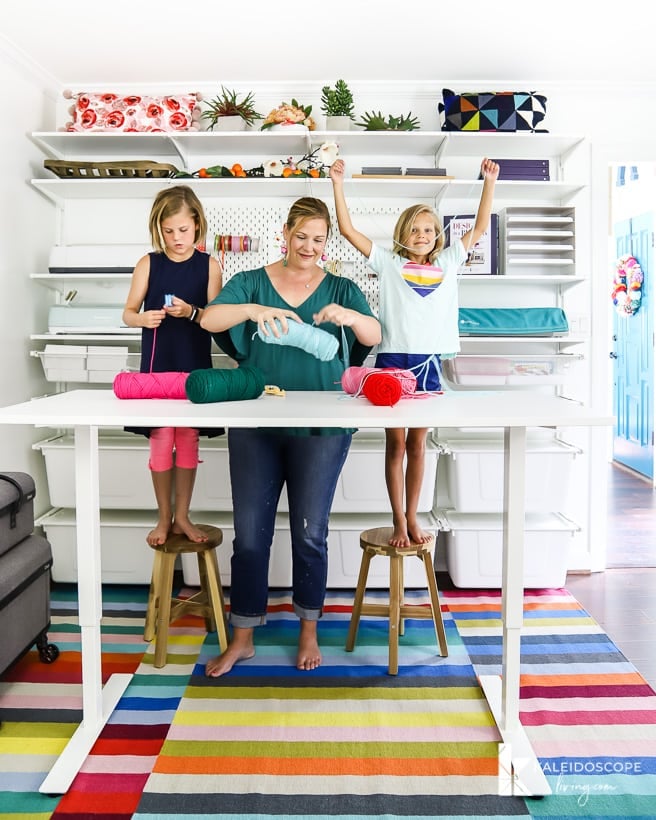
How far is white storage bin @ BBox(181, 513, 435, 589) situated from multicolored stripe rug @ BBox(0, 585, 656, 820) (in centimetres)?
37

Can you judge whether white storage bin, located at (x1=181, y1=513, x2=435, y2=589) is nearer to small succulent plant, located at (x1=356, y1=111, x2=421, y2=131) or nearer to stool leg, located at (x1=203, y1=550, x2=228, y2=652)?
stool leg, located at (x1=203, y1=550, x2=228, y2=652)

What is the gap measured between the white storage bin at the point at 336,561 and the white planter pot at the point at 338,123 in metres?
1.66

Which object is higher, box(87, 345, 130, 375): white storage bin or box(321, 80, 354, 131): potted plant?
box(321, 80, 354, 131): potted plant

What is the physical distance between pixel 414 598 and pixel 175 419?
1.64 metres

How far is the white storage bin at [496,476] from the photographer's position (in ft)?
9.21

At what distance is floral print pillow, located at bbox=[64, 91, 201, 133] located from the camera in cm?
286

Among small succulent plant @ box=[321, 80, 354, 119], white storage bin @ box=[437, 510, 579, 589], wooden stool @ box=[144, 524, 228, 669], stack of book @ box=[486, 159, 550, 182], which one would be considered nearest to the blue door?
white storage bin @ box=[437, 510, 579, 589]

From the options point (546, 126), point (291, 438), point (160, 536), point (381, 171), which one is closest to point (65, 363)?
point (160, 536)

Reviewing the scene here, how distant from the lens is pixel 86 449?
173cm

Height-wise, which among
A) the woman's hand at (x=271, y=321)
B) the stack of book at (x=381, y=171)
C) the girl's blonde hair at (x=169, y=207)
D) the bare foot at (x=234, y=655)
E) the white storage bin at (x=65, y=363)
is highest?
the stack of book at (x=381, y=171)

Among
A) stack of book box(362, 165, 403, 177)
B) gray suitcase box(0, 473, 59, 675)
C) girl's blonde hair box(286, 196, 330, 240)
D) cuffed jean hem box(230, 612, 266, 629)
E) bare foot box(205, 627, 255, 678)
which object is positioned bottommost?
bare foot box(205, 627, 255, 678)

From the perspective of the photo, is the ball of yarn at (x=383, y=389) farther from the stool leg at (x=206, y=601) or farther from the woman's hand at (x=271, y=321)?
the stool leg at (x=206, y=601)

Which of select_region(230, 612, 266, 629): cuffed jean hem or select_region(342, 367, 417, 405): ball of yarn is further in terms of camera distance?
select_region(230, 612, 266, 629): cuffed jean hem

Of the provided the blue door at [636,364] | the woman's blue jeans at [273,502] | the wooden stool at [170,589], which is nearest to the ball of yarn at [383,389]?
the woman's blue jeans at [273,502]
